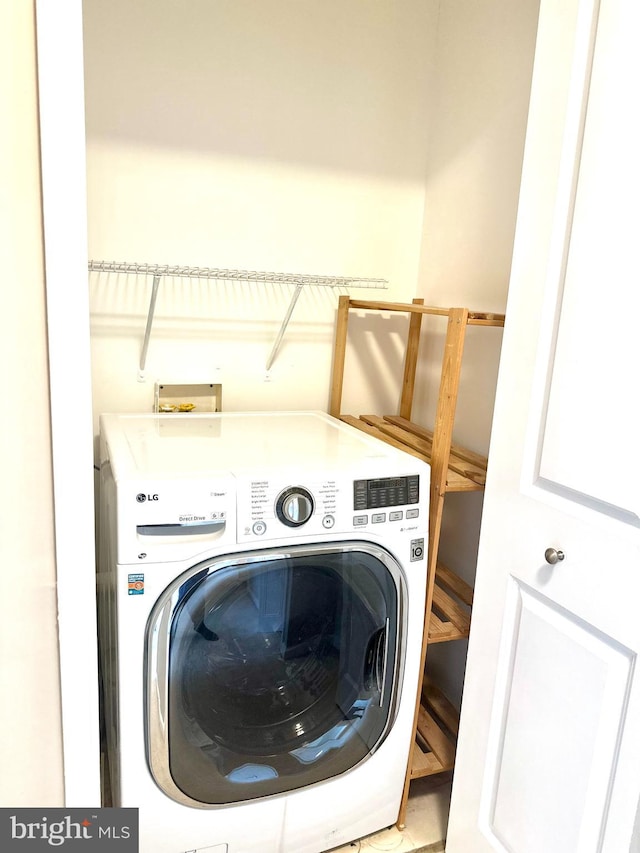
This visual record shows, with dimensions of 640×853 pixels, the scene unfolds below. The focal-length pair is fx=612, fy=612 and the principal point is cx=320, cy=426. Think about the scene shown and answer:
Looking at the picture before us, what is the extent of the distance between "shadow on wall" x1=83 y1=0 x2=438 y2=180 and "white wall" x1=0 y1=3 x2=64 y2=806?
4.14 feet

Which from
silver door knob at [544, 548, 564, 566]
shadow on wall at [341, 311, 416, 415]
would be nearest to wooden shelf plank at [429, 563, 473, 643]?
silver door knob at [544, 548, 564, 566]

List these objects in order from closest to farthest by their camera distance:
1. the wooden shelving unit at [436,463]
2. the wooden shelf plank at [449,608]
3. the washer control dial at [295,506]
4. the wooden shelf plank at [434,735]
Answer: the washer control dial at [295,506], the wooden shelving unit at [436,463], the wooden shelf plank at [449,608], the wooden shelf plank at [434,735]

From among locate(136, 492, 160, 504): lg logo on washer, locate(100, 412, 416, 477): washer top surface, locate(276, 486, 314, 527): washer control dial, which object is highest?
locate(100, 412, 416, 477): washer top surface

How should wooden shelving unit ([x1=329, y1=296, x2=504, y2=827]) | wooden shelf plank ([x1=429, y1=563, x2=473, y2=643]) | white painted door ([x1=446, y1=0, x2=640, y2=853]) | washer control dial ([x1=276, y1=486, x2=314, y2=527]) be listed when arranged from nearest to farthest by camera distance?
white painted door ([x1=446, y1=0, x2=640, y2=853]) < washer control dial ([x1=276, y1=486, x2=314, y2=527]) < wooden shelving unit ([x1=329, y1=296, x2=504, y2=827]) < wooden shelf plank ([x1=429, y1=563, x2=473, y2=643])

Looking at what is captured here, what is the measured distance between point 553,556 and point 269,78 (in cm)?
154

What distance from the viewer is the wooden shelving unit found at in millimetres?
1462

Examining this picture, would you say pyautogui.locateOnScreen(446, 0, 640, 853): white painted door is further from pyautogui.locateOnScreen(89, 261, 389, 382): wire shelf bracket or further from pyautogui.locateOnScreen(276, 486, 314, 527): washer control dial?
pyautogui.locateOnScreen(89, 261, 389, 382): wire shelf bracket

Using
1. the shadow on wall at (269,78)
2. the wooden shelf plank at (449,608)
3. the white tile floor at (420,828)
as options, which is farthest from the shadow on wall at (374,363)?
the white tile floor at (420,828)

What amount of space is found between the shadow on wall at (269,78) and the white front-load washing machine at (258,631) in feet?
2.90

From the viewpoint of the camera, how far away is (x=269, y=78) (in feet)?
5.92

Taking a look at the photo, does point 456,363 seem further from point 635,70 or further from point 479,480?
point 635,70

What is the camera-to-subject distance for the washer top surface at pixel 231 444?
4.33 ft

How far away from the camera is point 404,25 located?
1.92m

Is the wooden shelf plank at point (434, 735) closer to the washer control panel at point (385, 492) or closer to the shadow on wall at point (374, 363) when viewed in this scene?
the washer control panel at point (385, 492)
